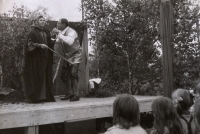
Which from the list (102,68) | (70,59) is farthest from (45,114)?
(102,68)

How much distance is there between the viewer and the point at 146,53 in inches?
288

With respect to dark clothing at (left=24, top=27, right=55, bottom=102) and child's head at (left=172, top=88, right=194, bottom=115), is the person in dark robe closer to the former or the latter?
dark clothing at (left=24, top=27, right=55, bottom=102)

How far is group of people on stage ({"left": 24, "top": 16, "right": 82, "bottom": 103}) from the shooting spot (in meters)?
4.84

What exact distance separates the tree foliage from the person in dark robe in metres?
2.29

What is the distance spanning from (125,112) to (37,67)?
3.05 meters

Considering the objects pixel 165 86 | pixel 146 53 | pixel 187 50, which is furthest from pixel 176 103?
pixel 146 53

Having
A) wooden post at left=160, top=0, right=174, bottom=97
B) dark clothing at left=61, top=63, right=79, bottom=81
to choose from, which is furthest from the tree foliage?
wooden post at left=160, top=0, right=174, bottom=97

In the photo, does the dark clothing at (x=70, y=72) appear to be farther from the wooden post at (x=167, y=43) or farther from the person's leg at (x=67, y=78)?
the wooden post at (x=167, y=43)

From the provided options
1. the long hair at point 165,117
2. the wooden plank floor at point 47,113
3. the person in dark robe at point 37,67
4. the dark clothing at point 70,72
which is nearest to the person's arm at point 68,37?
the person in dark robe at point 37,67

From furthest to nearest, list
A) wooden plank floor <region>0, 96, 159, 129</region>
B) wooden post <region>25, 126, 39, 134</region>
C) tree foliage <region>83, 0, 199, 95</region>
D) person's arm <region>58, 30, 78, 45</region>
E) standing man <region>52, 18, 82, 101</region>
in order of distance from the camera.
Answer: tree foliage <region>83, 0, 199, 95</region> → standing man <region>52, 18, 82, 101</region> → person's arm <region>58, 30, 78, 45</region> → wooden post <region>25, 126, 39, 134</region> → wooden plank floor <region>0, 96, 159, 129</region>

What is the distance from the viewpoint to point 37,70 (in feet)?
16.1

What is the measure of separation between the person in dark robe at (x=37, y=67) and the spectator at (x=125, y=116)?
288cm

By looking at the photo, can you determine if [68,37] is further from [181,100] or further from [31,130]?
[181,100]

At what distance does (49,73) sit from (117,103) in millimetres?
3138
